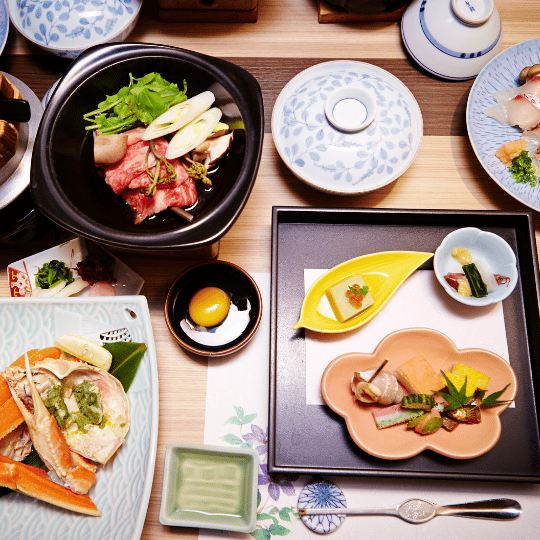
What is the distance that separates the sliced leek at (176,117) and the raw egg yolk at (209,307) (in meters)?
0.46

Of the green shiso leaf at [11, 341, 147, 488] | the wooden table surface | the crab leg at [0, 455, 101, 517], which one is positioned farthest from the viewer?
the wooden table surface

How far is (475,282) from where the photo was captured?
1278 mm

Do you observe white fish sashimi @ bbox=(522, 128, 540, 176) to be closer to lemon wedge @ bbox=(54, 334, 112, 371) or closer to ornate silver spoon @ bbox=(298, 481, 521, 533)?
ornate silver spoon @ bbox=(298, 481, 521, 533)

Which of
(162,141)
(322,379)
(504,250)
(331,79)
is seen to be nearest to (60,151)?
(162,141)

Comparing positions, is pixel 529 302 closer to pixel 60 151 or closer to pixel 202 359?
pixel 202 359

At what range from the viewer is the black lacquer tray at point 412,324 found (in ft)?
4.00

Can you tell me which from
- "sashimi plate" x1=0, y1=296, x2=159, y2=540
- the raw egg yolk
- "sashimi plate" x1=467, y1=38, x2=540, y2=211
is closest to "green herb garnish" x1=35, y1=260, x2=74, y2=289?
"sashimi plate" x1=0, y1=296, x2=159, y2=540

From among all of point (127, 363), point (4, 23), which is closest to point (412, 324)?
point (127, 363)

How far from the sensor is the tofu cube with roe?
1.26 metres

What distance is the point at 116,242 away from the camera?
1.02 meters

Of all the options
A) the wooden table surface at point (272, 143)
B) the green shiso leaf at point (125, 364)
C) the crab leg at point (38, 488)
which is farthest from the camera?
the wooden table surface at point (272, 143)

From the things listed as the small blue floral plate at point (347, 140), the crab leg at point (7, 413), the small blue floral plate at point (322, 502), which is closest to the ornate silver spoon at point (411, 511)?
the small blue floral plate at point (322, 502)

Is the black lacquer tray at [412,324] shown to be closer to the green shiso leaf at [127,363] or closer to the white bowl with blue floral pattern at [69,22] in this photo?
the green shiso leaf at [127,363]

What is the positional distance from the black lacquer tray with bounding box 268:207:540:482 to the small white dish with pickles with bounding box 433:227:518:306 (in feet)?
0.20
